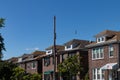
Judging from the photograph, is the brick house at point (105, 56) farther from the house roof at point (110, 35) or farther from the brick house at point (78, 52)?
the brick house at point (78, 52)

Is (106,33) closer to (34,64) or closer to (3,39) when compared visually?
(3,39)

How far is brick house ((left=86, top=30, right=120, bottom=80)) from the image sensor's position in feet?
168

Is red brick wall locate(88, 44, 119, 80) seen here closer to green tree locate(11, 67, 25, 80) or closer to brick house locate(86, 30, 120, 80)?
brick house locate(86, 30, 120, 80)

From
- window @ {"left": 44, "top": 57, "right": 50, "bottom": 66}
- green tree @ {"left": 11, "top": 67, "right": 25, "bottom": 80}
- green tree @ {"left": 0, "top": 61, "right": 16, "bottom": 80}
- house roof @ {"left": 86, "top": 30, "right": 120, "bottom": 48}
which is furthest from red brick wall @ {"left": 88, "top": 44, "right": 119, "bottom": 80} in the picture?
green tree @ {"left": 0, "top": 61, "right": 16, "bottom": 80}

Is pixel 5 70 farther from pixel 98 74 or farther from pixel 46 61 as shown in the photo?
pixel 98 74

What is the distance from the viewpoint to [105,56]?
5384cm

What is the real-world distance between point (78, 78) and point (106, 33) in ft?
33.4

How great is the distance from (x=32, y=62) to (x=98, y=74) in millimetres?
32399

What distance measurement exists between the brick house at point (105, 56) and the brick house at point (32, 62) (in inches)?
Result: 1034

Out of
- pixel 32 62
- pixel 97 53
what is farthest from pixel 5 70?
pixel 97 53

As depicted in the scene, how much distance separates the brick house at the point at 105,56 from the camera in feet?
168

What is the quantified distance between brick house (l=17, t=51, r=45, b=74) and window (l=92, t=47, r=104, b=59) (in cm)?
2637

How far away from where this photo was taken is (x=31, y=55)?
290 ft

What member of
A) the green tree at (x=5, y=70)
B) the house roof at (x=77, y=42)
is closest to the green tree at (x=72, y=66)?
the house roof at (x=77, y=42)
